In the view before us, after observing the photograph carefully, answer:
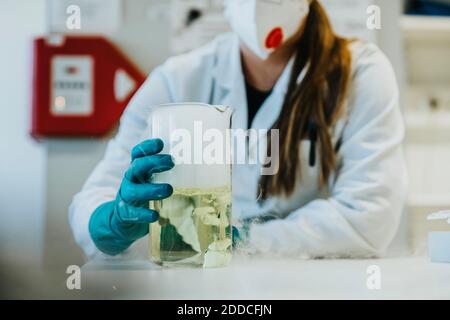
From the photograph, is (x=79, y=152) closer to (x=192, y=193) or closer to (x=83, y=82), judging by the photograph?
(x=83, y=82)

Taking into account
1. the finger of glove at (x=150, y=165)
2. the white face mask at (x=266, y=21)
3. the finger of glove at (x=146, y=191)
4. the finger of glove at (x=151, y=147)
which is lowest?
the finger of glove at (x=146, y=191)

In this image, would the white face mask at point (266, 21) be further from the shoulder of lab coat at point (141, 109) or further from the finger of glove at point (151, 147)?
the finger of glove at point (151, 147)

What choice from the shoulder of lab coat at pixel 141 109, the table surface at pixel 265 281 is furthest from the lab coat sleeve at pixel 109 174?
the table surface at pixel 265 281

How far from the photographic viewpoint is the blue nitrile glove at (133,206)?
2.33 feet


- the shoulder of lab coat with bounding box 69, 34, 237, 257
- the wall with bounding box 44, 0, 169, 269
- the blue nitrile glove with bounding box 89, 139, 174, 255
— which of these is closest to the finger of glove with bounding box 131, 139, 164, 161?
the blue nitrile glove with bounding box 89, 139, 174, 255

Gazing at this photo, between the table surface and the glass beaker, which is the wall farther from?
the glass beaker

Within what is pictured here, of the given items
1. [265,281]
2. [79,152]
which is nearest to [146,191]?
[265,281]

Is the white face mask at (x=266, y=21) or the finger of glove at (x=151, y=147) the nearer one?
the finger of glove at (x=151, y=147)

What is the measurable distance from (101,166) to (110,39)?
0.24m

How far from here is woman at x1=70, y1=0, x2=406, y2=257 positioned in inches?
36.3

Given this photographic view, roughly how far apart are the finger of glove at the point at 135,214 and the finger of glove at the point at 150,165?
5 cm

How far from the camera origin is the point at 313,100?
0.98m

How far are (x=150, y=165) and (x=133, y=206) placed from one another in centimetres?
8

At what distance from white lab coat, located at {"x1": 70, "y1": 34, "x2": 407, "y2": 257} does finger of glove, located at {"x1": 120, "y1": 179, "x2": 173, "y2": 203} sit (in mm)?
136
